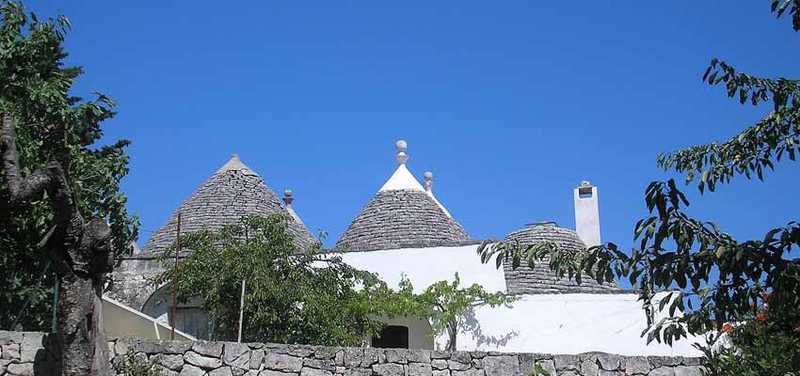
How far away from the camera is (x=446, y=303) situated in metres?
15.2

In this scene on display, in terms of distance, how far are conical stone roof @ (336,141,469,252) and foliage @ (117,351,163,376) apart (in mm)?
7999

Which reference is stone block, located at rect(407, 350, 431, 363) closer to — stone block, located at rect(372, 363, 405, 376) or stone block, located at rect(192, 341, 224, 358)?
stone block, located at rect(372, 363, 405, 376)

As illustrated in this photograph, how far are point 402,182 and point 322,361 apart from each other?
387 inches

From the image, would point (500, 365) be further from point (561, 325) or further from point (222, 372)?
point (561, 325)

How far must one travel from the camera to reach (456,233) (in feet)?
59.6

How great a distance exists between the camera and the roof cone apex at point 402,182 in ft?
61.6

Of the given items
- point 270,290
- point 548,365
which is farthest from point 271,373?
point 270,290

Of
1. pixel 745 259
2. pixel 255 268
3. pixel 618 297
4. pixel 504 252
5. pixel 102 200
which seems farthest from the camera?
pixel 618 297

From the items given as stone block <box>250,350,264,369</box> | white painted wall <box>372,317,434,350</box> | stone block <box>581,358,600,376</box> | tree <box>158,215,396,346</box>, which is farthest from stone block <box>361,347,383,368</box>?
white painted wall <box>372,317,434,350</box>

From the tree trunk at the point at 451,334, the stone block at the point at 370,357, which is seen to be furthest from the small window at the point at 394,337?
the stone block at the point at 370,357

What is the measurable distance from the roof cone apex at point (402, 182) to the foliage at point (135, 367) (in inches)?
408

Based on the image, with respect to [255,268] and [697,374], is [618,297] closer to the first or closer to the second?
[697,374]

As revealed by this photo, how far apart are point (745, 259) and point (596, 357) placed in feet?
19.0

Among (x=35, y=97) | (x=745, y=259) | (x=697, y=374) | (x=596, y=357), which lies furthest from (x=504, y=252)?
(x=35, y=97)
